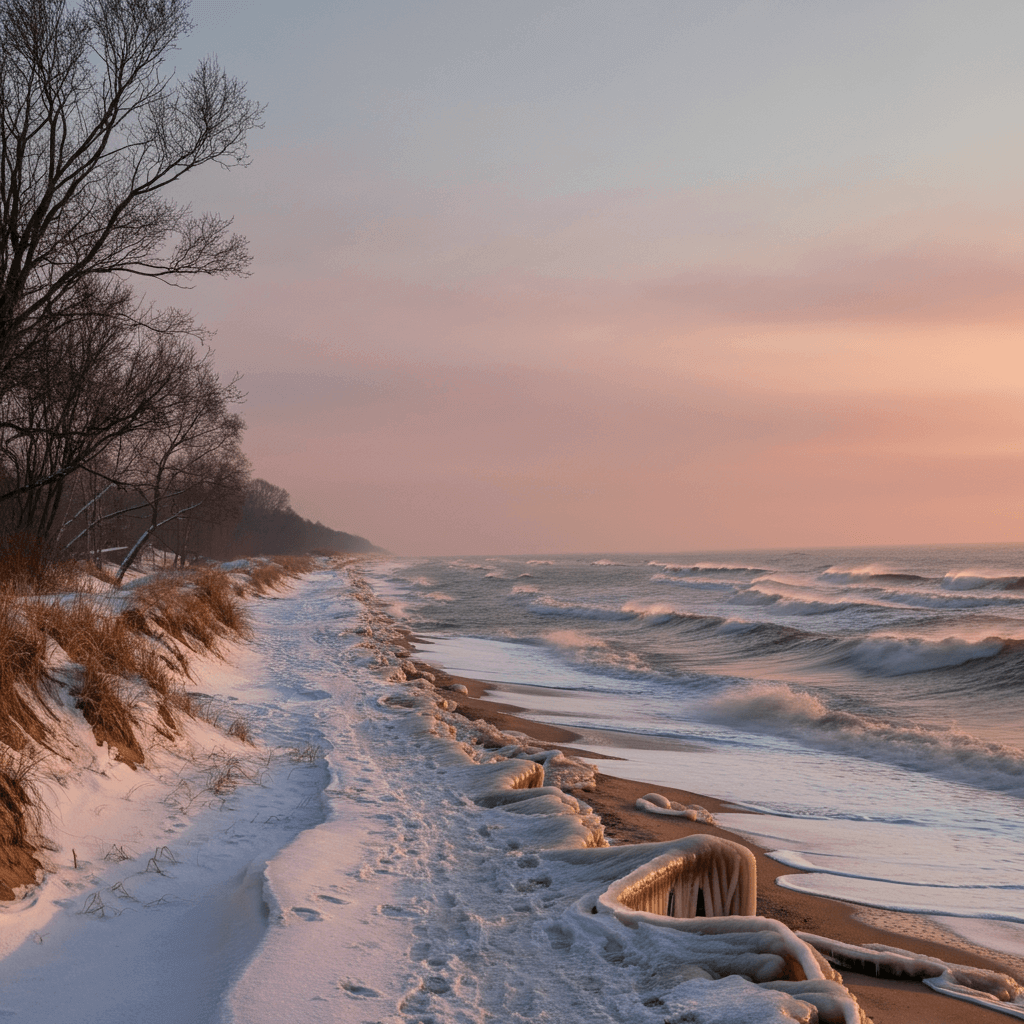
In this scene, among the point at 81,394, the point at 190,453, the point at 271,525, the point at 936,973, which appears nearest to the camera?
the point at 936,973

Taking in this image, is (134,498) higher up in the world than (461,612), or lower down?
higher up

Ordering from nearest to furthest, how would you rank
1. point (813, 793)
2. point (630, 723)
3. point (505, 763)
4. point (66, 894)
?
point (66, 894), point (505, 763), point (813, 793), point (630, 723)

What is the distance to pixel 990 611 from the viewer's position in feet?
91.6

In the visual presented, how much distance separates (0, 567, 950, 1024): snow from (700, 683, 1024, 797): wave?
5272 mm

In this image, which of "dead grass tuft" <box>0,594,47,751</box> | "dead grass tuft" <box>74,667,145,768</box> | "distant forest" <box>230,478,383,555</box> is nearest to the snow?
"dead grass tuft" <box>74,667,145,768</box>

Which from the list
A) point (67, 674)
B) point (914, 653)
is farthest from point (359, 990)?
point (914, 653)

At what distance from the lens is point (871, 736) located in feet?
33.0

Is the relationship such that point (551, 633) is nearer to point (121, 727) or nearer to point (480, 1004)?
point (121, 727)

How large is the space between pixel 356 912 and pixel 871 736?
8.61 metres

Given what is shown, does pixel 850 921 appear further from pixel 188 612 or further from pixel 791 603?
pixel 791 603

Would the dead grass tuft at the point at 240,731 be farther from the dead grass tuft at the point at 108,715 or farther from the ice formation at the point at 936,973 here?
the ice formation at the point at 936,973

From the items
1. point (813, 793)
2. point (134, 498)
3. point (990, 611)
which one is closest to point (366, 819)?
point (813, 793)

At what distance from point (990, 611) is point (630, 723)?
23.5 m

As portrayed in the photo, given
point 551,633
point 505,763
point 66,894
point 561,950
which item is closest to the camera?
point 561,950
